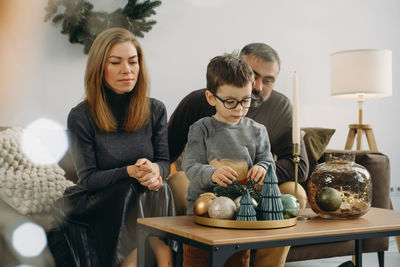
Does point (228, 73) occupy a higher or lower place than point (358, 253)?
higher

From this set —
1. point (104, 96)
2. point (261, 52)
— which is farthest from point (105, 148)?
point (261, 52)

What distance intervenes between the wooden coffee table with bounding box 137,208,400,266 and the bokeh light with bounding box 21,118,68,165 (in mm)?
819

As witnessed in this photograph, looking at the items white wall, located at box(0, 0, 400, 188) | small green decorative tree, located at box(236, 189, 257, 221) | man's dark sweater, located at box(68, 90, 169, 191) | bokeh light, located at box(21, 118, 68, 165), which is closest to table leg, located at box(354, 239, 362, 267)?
small green decorative tree, located at box(236, 189, 257, 221)

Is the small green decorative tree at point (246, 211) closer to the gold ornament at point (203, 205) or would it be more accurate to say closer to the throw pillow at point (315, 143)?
the gold ornament at point (203, 205)

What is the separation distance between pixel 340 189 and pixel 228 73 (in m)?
0.50

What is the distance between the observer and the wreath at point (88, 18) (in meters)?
2.51

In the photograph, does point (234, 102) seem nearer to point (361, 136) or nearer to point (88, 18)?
point (88, 18)

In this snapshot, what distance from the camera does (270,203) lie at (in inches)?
44.4

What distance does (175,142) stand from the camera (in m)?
2.11

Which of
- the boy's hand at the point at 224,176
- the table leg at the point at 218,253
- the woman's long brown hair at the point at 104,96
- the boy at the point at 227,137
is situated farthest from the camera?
the woman's long brown hair at the point at 104,96

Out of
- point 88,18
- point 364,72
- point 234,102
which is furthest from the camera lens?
point 364,72

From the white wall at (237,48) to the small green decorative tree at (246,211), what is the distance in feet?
5.56

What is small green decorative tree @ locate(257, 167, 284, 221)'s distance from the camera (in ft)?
3.67

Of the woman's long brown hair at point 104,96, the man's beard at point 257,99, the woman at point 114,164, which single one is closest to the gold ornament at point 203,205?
the woman at point 114,164
